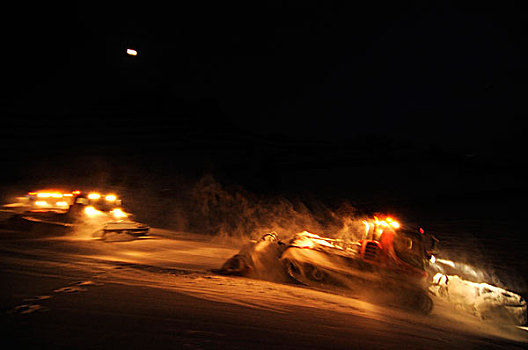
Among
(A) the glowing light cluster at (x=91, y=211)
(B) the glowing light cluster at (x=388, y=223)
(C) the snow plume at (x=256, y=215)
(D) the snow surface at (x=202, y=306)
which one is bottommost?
(D) the snow surface at (x=202, y=306)

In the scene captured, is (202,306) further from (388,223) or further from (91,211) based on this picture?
(91,211)

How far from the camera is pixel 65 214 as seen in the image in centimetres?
720

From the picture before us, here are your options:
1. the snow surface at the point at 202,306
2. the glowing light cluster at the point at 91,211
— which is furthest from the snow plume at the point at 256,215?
the snow surface at the point at 202,306

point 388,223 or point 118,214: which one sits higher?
point 118,214

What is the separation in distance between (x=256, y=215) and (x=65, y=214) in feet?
25.0

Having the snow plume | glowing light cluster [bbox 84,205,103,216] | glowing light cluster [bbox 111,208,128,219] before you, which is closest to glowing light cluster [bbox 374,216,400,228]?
the snow plume

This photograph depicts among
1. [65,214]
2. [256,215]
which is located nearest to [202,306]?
[65,214]

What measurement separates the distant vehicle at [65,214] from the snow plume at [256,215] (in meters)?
4.42

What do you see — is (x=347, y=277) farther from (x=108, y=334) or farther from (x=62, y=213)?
(x=62, y=213)

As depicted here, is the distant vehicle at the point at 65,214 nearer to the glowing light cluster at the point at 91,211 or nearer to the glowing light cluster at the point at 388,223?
the glowing light cluster at the point at 91,211

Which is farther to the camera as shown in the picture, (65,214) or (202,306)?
(65,214)

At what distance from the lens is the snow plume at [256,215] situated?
1218 cm

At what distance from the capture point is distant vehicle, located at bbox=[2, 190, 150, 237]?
674 centimetres

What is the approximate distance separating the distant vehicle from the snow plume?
4.42 m
